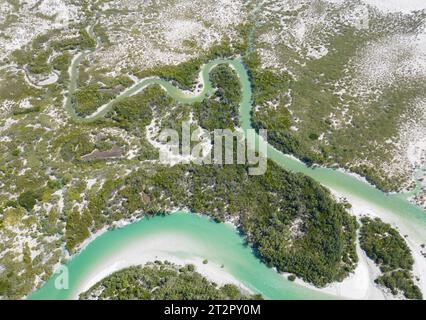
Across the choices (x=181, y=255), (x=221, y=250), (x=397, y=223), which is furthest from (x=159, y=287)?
(x=397, y=223)

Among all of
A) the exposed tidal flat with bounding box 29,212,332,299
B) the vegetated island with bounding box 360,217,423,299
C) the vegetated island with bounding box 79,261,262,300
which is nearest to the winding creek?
the exposed tidal flat with bounding box 29,212,332,299

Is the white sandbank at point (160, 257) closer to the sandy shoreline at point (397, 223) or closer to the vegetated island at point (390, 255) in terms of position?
the sandy shoreline at point (397, 223)

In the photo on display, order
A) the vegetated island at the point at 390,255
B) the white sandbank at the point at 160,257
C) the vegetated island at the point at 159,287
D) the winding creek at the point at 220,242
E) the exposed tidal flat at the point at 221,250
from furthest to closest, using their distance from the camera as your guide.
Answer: the white sandbank at the point at 160,257 < the winding creek at the point at 220,242 < the exposed tidal flat at the point at 221,250 < the vegetated island at the point at 390,255 < the vegetated island at the point at 159,287

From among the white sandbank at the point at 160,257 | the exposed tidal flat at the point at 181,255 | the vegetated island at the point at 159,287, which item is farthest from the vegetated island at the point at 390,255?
the white sandbank at the point at 160,257

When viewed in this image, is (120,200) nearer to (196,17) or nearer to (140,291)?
(140,291)

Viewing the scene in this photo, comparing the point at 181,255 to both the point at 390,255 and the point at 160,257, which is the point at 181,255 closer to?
A: the point at 160,257

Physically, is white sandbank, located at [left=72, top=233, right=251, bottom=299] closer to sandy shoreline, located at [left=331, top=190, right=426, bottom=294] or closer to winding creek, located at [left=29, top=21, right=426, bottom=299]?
winding creek, located at [left=29, top=21, right=426, bottom=299]

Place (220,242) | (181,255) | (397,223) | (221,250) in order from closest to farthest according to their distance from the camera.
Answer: (181,255) < (221,250) < (220,242) < (397,223)

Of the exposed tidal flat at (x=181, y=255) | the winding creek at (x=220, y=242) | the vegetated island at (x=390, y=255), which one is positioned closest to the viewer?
the vegetated island at (x=390, y=255)
